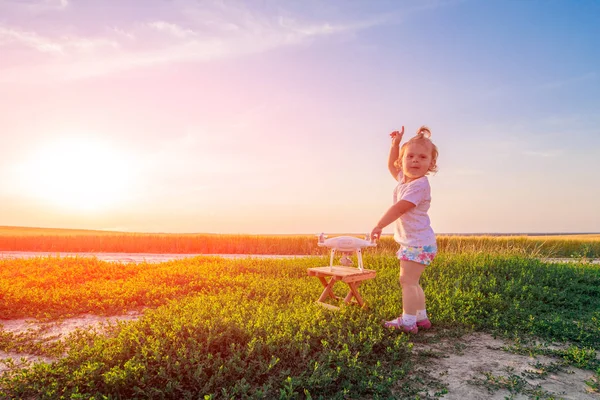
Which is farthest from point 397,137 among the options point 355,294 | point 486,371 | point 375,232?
point 486,371

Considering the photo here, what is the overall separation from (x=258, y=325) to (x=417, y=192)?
Result: 276cm

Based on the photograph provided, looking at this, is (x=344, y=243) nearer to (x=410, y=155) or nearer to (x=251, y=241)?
(x=410, y=155)

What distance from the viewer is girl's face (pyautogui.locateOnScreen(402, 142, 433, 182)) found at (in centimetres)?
554

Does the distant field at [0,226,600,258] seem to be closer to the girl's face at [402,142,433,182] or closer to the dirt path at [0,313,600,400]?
the dirt path at [0,313,600,400]

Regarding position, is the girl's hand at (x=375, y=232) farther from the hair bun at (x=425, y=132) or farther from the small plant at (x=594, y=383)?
the small plant at (x=594, y=383)

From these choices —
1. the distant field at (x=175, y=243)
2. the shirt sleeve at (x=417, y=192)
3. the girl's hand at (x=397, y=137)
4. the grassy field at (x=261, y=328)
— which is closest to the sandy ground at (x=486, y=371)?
the grassy field at (x=261, y=328)

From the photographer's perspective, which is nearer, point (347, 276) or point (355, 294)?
point (347, 276)

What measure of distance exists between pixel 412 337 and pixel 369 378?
1733mm

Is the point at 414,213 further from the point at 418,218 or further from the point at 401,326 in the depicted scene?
the point at 401,326

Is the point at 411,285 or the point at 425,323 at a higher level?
the point at 411,285

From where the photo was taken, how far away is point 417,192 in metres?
5.44

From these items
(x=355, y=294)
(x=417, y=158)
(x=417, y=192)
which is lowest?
(x=355, y=294)

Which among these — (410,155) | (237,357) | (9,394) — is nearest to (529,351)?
(410,155)

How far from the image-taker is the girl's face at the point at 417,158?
554cm
